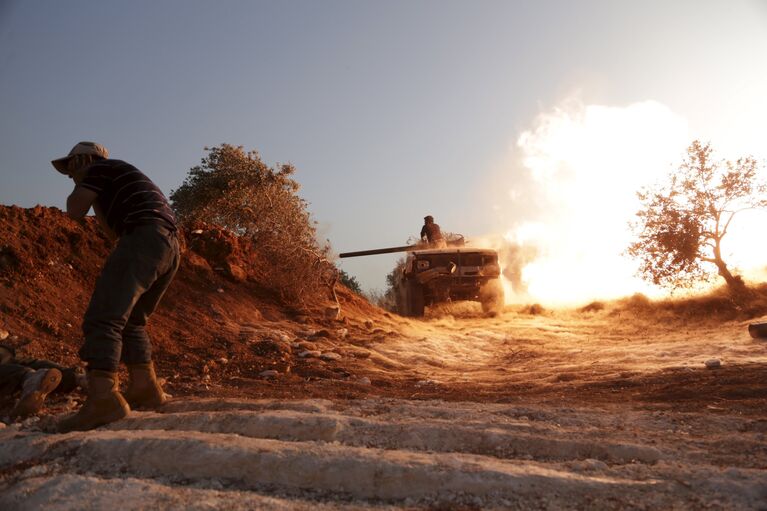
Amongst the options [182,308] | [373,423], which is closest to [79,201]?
[373,423]

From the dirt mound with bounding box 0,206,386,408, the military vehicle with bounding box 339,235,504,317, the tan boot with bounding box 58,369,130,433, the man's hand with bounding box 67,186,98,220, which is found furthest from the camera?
the military vehicle with bounding box 339,235,504,317

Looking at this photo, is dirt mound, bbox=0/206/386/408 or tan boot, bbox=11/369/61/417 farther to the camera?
dirt mound, bbox=0/206/386/408

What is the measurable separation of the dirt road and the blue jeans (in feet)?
1.53

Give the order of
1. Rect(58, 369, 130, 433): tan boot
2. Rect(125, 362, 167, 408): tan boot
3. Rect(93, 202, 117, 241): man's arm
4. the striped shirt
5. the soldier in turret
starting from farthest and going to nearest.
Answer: the soldier in turret
Rect(125, 362, 167, 408): tan boot
Rect(93, 202, 117, 241): man's arm
the striped shirt
Rect(58, 369, 130, 433): tan boot

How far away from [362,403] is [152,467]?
1.81 meters

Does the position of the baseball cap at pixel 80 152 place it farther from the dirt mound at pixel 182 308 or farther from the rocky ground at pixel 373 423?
the dirt mound at pixel 182 308

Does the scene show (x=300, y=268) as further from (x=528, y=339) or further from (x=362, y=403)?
(x=362, y=403)

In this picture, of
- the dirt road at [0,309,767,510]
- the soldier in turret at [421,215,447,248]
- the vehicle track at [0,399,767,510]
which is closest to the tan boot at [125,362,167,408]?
the dirt road at [0,309,767,510]

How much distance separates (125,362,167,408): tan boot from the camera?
3.98m

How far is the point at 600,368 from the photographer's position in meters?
6.32

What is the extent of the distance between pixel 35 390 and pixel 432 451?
2.85 metres

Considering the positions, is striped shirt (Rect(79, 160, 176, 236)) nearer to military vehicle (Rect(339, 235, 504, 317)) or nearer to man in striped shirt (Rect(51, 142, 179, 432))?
man in striped shirt (Rect(51, 142, 179, 432))

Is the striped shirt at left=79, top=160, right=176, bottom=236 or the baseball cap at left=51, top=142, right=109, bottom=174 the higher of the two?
the baseball cap at left=51, top=142, right=109, bottom=174

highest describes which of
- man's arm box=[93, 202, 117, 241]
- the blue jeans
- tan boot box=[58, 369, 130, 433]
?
man's arm box=[93, 202, 117, 241]
